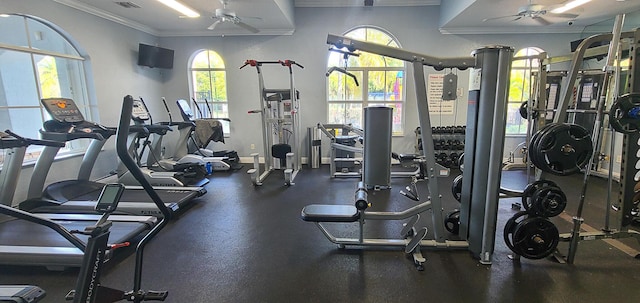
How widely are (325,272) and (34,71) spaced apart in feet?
16.1

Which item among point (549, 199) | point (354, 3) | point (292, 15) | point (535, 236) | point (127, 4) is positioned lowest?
point (535, 236)

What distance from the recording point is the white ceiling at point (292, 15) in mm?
4551

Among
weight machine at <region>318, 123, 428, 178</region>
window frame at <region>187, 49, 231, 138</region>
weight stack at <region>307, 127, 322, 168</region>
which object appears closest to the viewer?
weight machine at <region>318, 123, 428, 178</region>

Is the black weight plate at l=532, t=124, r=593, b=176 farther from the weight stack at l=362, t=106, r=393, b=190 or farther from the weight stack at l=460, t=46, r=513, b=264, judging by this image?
the weight stack at l=362, t=106, r=393, b=190

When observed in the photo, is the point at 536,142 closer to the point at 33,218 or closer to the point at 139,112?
the point at 33,218

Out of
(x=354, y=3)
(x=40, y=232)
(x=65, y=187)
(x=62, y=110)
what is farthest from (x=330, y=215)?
(x=354, y=3)

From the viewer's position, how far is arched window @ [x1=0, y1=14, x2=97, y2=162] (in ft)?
12.9

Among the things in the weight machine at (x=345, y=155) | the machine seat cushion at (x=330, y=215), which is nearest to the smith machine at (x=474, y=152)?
the machine seat cushion at (x=330, y=215)

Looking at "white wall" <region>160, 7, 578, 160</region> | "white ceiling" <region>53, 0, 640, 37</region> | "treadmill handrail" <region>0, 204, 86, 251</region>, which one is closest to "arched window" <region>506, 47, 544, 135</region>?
"white wall" <region>160, 7, 578, 160</region>

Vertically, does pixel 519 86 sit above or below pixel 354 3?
below

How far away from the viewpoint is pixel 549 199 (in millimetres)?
2365

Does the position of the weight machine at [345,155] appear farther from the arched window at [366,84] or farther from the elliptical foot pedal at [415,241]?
the elliptical foot pedal at [415,241]

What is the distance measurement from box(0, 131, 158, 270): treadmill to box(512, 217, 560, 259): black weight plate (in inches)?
123

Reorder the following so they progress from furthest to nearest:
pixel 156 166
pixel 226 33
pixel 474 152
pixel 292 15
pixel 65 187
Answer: pixel 226 33, pixel 292 15, pixel 156 166, pixel 65 187, pixel 474 152
